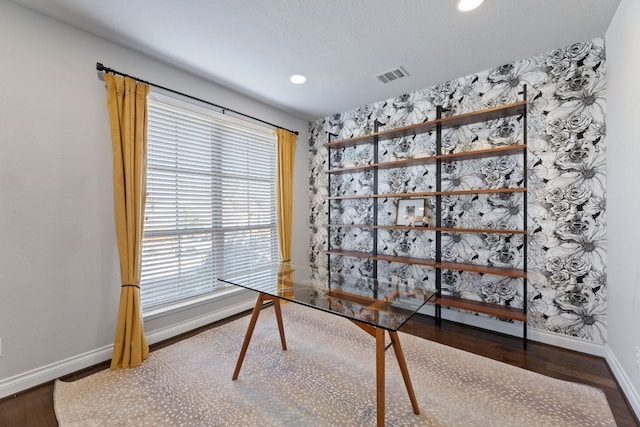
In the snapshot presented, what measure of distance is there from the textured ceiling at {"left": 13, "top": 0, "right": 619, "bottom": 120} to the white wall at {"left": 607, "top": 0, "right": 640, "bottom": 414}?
0.90 feet

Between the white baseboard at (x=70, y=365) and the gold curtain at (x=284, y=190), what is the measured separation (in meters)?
1.29

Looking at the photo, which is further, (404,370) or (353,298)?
(353,298)

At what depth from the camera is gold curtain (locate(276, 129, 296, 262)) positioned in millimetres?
3578

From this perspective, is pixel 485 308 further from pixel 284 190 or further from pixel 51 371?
pixel 51 371

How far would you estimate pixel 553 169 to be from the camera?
2352 mm

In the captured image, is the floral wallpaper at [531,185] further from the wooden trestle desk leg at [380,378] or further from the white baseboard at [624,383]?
the wooden trestle desk leg at [380,378]

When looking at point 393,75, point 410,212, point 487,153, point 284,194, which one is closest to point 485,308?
point 410,212

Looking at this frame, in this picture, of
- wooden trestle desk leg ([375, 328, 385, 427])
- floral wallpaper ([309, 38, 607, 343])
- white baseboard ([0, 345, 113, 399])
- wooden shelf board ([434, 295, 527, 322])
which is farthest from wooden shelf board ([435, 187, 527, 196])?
white baseboard ([0, 345, 113, 399])

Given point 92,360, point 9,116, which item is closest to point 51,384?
point 92,360

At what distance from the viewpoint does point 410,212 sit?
314 centimetres

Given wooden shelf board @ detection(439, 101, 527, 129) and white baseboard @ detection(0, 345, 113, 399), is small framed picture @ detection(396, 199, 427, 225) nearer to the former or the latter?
wooden shelf board @ detection(439, 101, 527, 129)

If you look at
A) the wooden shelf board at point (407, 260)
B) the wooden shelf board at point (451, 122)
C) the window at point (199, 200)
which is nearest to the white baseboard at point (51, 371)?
the window at point (199, 200)

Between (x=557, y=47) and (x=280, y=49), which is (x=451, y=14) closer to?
(x=557, y=47)

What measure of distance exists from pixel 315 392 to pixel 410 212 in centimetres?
210
